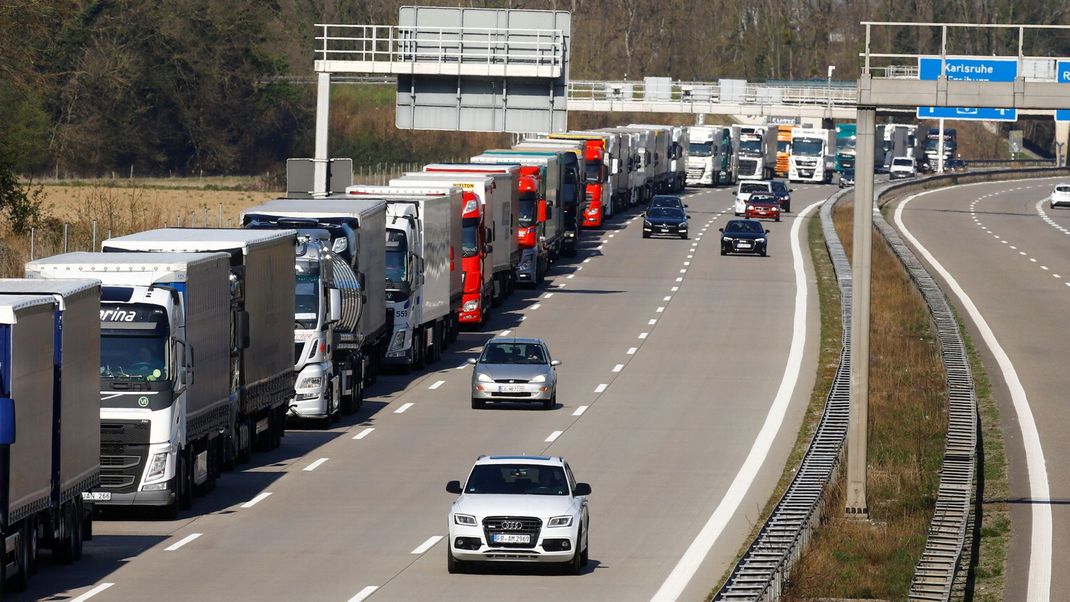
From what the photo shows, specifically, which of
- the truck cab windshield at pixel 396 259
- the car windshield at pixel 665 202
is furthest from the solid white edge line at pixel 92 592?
the car windshield at pixel 665 202

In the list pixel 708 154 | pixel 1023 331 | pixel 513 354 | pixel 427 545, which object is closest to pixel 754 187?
pixel 708 154

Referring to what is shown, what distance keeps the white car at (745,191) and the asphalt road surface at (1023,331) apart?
256 inches

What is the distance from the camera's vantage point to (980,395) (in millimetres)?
35094

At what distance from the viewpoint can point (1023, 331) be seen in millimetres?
45250

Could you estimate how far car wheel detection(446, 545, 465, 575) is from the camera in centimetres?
1973

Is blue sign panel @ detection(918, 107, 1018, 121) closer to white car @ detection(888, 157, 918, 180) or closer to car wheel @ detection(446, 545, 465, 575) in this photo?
car wheel @ detection(446, 545, 465, 575)

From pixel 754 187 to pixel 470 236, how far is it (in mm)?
42074

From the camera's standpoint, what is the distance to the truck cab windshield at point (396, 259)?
3806 centimetres

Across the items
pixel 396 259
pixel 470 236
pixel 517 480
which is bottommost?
pixel 517 480

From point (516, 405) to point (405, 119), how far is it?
22613mm

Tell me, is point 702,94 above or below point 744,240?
above

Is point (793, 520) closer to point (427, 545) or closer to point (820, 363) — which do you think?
point (427, 545)

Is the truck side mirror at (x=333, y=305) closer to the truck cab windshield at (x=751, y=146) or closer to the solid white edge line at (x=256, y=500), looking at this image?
the solid white edge line at (x=256, y=500)

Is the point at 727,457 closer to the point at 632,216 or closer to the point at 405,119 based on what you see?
the point at 405,119
